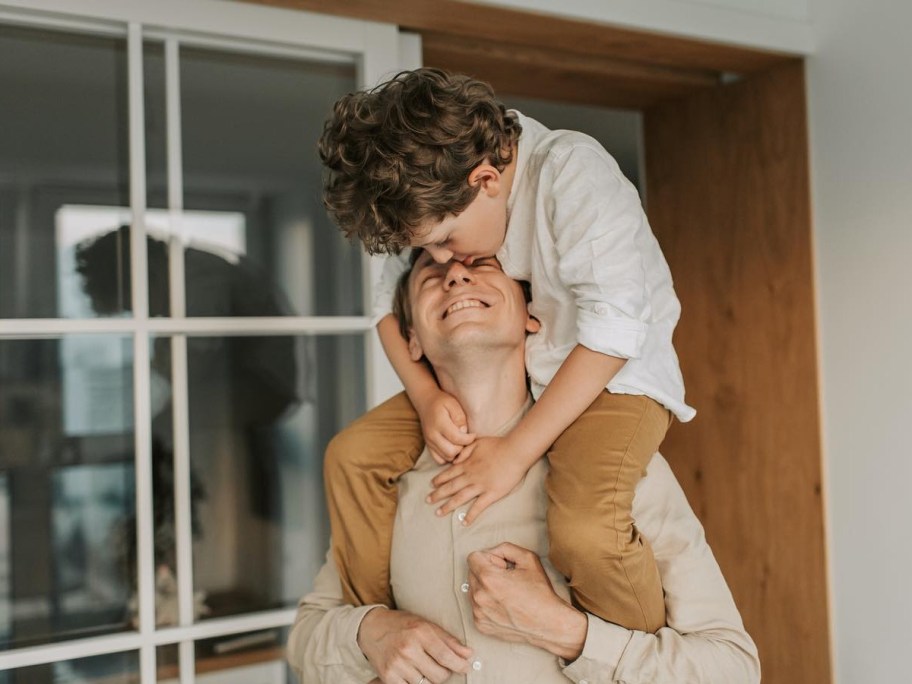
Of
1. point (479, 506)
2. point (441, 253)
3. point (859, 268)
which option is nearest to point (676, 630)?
point (479, 506)

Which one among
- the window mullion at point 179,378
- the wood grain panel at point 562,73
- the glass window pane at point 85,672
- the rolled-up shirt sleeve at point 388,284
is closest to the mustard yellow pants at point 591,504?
the rolled-up shirt sleeve at point 388,284

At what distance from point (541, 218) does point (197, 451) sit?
93 cm

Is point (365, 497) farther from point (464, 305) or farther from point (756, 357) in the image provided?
point (756, 357)

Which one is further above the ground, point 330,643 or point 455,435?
point 455,435

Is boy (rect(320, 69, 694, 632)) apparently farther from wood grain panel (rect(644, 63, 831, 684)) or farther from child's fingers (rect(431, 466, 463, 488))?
wood grain panel (rect(644, 63, 831, 684))

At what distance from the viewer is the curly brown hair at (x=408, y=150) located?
1.32 metres

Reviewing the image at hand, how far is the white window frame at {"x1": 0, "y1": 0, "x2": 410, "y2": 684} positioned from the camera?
5.90 ft

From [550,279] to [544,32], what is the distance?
916 mm

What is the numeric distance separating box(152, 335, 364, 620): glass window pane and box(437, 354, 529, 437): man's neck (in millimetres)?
569

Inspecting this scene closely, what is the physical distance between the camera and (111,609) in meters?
1.85

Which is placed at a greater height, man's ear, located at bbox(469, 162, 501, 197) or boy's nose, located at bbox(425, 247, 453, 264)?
man's ear, located at bbox(469, 162, 501, 197)

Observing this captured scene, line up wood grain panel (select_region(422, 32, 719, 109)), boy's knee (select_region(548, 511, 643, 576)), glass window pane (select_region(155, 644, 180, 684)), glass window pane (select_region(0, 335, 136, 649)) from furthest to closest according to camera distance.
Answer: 1. wood grain panel (select_region(422, 32, 719, 109))
2. glass window pane (select_region(155, 644, 180, 684))
3. glass window pane (select_region(0, 335, 136, 649))
4. boy's knee (select_region(548, 511, 643, 576))

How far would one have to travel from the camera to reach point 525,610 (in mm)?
1344

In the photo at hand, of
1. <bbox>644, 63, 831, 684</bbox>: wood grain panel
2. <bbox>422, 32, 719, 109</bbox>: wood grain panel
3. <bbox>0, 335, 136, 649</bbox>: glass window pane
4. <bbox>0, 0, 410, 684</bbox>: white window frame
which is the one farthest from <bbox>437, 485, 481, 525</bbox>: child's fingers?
<bbox>644, 63, 831, 684</bbox>: wood grain panel
